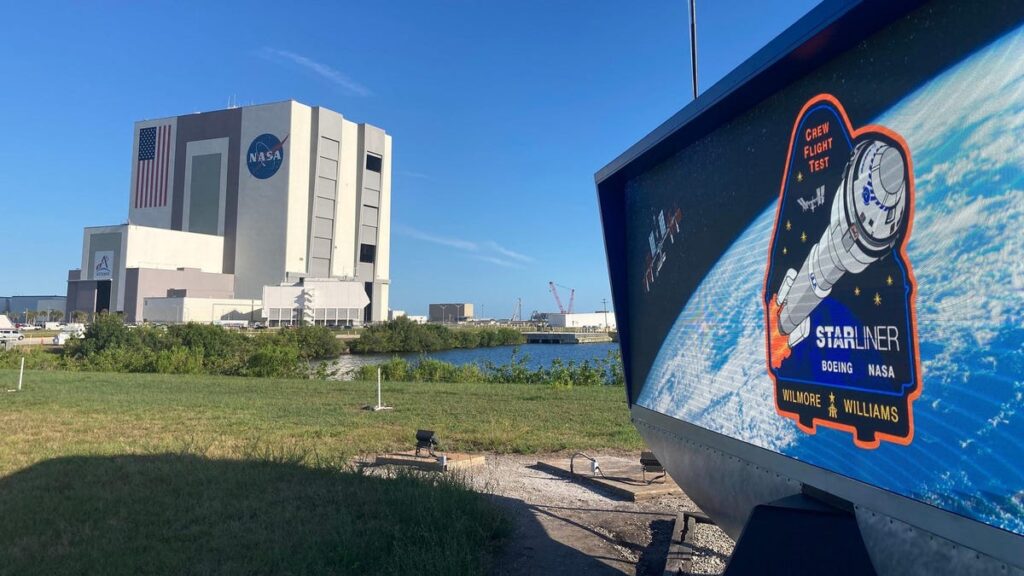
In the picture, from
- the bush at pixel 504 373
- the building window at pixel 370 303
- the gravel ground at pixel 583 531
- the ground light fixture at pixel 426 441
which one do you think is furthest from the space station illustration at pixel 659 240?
the building window at pixel 370 303

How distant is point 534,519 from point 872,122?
5041 mm

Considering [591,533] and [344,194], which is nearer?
[591,533]

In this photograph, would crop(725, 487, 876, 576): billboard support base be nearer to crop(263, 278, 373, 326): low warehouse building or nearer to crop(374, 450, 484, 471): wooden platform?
crop(374, 450, 484, 471): wooden platform

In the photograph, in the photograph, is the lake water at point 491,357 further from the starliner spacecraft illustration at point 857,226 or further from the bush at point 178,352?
the starliner spacecraft illustration at point 857,226

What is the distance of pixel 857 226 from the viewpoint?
8.01ft

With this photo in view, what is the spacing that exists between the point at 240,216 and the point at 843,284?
288 feet

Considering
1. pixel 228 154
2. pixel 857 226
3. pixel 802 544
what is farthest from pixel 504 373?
pixel 228 154

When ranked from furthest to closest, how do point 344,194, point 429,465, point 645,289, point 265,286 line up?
point 344,194, point 265,286, point 429,465, point 645,289

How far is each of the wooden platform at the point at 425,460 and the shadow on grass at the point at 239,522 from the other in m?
1.10

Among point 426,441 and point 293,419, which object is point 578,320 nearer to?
point 293,419

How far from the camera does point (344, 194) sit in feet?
282

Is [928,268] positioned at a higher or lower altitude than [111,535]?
higher

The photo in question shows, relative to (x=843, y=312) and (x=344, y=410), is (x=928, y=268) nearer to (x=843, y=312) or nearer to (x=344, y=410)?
(x=843, y=312)

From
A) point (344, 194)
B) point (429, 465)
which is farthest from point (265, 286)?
point (429, 465)
